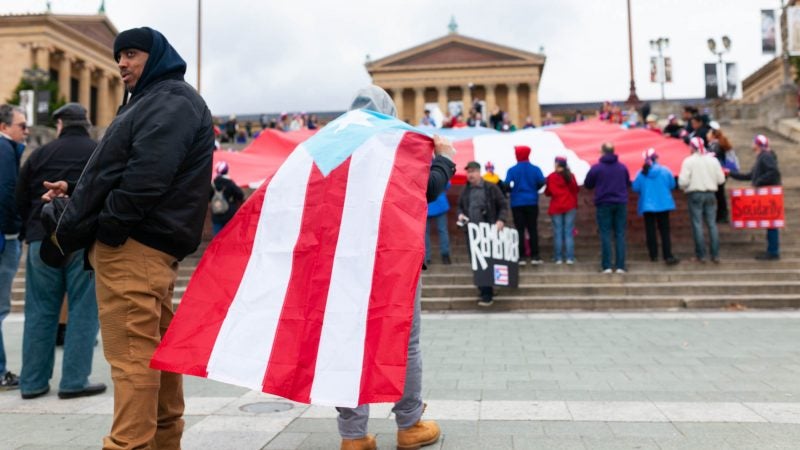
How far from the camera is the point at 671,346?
6.60 meters

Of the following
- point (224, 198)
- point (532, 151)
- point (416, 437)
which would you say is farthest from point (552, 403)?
point (532, 151)

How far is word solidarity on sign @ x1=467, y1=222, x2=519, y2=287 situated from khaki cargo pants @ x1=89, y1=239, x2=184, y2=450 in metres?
7.10

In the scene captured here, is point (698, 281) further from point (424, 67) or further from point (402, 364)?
point (424, 67)

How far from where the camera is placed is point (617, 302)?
992 centimetres

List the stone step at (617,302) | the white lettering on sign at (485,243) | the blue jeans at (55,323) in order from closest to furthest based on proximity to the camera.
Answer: the blue jeans at (55,323) < the stone step at (617,302) < the white lettering on sign at (485,243)

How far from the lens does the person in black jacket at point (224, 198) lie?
466 inches

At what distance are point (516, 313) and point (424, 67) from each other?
60939 millimetres

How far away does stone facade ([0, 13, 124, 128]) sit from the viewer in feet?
181

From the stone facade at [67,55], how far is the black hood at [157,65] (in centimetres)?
5035

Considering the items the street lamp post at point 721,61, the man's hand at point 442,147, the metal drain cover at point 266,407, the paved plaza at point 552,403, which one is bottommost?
the metal drain cover at point 266,407

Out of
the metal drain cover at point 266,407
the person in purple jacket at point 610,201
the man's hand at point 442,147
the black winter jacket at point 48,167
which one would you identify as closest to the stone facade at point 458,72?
the person in purple jacket at point 610,201

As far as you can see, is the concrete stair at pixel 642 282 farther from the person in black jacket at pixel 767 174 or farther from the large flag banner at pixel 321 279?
the large flag banner at pixel 321 279

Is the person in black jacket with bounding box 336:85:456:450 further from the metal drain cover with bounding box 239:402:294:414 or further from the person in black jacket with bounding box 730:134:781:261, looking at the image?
the person in black jacket with bounding box 730:134:781:261

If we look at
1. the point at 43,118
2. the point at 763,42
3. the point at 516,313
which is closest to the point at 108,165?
the point at 516,313
